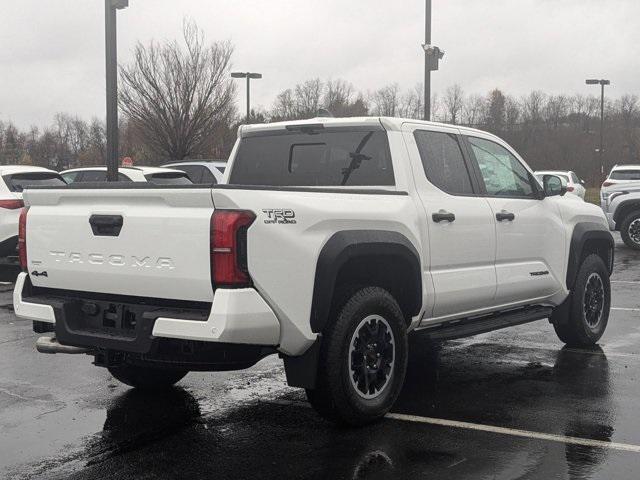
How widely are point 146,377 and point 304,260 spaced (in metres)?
1.93

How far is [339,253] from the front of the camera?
15.2 ft

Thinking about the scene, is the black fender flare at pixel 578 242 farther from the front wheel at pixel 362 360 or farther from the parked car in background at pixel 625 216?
the parked car in background at pixel 625 216

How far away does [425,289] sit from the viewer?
5.40m

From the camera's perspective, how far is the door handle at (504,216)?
244 inches

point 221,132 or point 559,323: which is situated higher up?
point 221,132

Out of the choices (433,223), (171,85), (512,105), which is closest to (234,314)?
(433,223)

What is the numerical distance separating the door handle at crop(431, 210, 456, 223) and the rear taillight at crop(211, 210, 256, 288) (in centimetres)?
166

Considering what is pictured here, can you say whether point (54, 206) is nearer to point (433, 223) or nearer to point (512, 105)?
point (433, 223)

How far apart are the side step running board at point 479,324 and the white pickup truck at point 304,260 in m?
0.02

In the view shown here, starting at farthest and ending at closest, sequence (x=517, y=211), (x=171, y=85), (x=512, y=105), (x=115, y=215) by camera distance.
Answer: (x=512, y=105) → (x=171, y=85) → (x=517, y=211) → (x=115, y=215)

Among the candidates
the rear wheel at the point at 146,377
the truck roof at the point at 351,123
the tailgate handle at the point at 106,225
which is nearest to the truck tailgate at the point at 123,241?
the tailgate handle at the point at 106,225

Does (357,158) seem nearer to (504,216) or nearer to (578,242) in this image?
(504,216)

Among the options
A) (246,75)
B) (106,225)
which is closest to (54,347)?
(106,225)

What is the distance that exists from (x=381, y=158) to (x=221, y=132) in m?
25.5
